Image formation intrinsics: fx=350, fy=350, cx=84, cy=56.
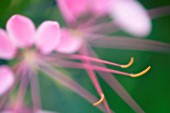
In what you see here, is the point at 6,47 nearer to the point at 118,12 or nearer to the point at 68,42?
the point at 68,42

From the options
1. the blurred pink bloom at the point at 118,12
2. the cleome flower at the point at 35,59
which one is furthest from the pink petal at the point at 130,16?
the cleome flower at the point at 35,59

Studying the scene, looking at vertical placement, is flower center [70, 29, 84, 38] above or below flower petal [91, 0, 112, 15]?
below

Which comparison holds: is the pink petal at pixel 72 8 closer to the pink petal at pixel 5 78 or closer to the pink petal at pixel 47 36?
the pink petal at pixel 47 36

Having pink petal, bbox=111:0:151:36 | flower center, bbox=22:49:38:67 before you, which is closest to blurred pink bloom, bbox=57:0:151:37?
pink petal, bbox=111:0:151:36

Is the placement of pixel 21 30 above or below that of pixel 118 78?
above

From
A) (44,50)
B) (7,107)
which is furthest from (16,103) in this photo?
(44,50)

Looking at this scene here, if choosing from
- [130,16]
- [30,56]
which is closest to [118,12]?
[130,16]

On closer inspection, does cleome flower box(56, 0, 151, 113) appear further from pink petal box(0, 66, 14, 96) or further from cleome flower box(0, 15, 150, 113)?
pink petal box(0, 66, 14, 96)
